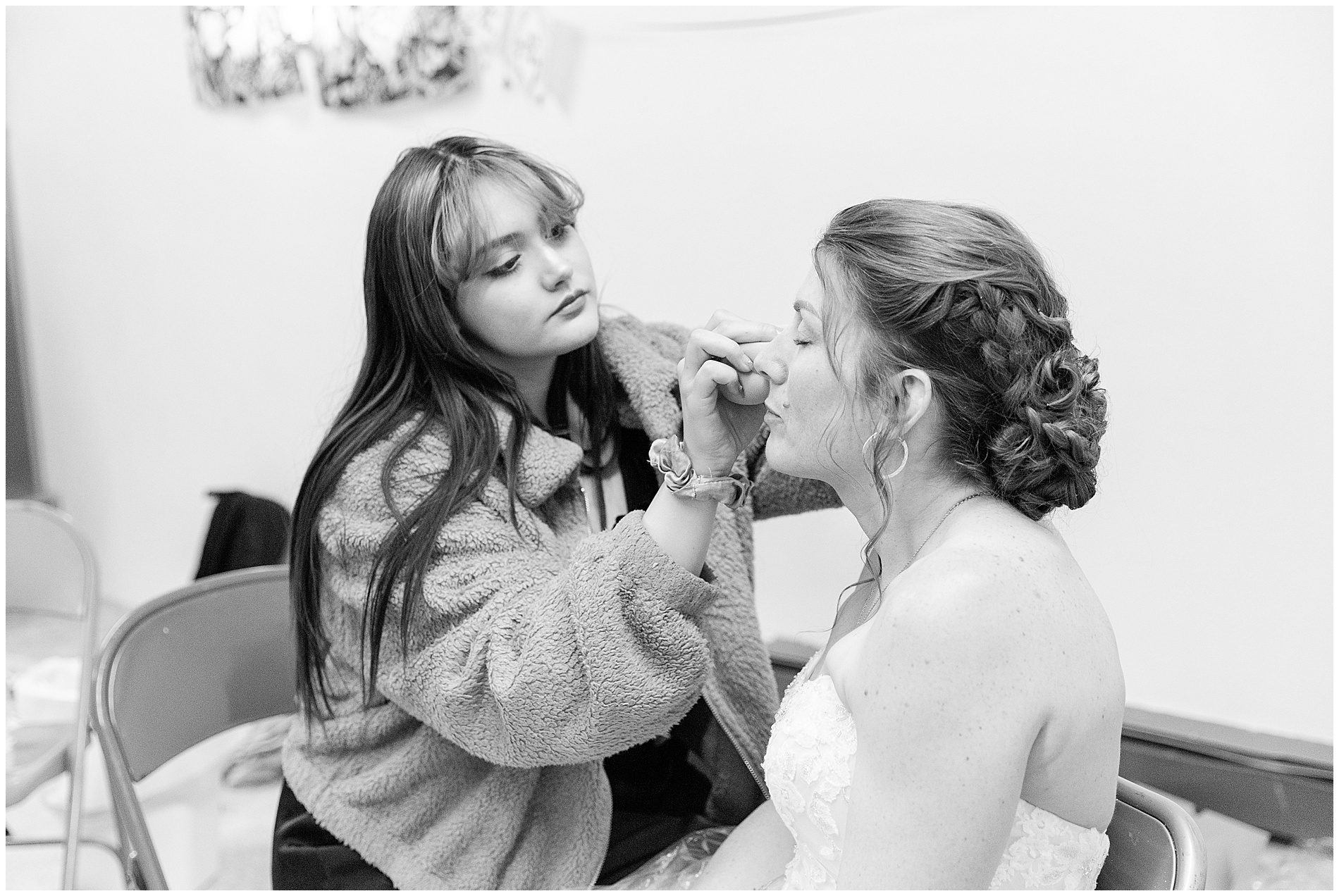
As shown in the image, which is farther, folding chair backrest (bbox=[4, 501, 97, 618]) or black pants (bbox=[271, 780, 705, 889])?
folding chair backrest (bbox=[4, 501, 97, 618])

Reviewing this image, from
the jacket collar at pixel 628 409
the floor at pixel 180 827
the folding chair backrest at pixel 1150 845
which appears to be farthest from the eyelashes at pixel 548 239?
the floor at pixel 180 827

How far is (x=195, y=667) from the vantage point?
1444 mm

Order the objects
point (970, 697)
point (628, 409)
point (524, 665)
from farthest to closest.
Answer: point (628, 409), point (524, 665), point (970, 697)

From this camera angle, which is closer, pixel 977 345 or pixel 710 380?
pixel 977 345

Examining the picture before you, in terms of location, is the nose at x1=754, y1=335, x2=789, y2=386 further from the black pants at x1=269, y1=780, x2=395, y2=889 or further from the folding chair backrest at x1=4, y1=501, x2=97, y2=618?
the folding chair backrest at x1=4, y1=501, x2=97, y2=618

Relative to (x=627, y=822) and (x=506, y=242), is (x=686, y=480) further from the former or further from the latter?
(x=627, y=822)

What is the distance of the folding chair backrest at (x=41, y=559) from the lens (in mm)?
1854

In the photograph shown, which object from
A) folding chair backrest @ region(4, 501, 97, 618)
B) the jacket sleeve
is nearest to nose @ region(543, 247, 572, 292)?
the jacket sleeve

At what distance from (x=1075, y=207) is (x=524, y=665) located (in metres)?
1.12

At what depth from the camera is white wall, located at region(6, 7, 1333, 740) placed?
1559 millimetres

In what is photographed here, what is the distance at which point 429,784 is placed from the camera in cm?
126

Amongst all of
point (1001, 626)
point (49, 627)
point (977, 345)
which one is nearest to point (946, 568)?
point (1001, 626)

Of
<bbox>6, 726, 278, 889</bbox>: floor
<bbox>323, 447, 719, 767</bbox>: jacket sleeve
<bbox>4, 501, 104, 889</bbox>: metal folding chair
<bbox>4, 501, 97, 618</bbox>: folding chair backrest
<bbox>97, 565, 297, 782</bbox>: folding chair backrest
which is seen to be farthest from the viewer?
<bbox>4, 501, 97, 618</bbox>: folding chair backrest

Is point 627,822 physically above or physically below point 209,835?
above
